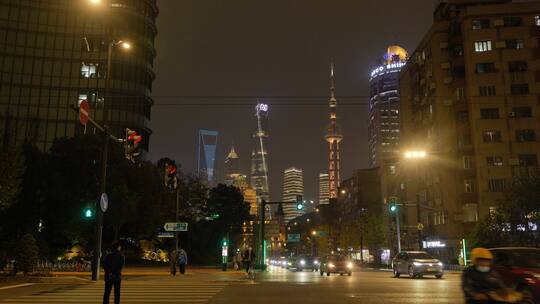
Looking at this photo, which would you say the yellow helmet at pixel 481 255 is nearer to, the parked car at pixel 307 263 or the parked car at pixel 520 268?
the parked car at pixel 520 268

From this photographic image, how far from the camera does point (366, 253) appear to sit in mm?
114875

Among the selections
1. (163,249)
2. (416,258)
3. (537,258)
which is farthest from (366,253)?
(537,258)

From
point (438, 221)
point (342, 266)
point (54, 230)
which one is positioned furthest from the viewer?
point (438, 221)

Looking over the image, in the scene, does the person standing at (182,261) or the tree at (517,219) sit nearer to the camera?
the person standing at (182,261)

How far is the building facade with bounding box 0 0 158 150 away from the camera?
71.8m

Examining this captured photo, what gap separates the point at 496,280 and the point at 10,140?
26486mm

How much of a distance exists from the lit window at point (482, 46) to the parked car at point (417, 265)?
1665 inches

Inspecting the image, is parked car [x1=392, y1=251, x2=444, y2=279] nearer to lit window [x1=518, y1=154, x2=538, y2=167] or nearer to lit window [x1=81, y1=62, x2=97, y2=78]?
lit window [x1=518, y1=154, x2=538, y2=167]

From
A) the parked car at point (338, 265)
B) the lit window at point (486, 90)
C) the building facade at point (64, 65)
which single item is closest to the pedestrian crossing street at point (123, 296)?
the parked car at point (338, 265)

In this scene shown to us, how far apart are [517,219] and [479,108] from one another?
855 inches

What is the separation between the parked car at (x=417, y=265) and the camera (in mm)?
27906

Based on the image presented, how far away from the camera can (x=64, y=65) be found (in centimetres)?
7375

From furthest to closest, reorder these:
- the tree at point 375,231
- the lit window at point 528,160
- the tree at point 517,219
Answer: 1. the tree at point 375,231
2. the lit window at point 528,160
3. the tree at point 517,219

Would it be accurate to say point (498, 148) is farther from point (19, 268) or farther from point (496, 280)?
point (496, 280)
